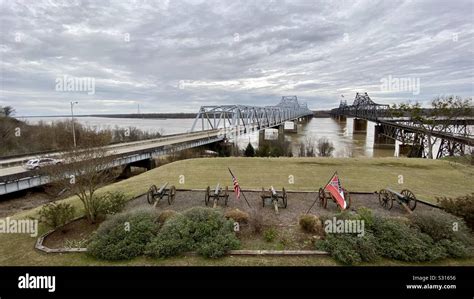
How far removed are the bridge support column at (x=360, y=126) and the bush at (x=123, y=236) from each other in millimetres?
88747

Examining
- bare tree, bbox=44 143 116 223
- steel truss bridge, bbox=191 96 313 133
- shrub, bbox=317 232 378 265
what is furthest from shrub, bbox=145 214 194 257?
steel truss bridge, bbox=191 96 313 133

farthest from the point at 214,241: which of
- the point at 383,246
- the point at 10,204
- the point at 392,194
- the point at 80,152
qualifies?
the point at 10,204

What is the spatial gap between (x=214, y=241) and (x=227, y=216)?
5.25 ft

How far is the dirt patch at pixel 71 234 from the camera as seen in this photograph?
7017 mm

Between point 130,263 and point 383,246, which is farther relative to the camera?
point 383,246

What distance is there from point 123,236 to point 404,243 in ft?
25.9

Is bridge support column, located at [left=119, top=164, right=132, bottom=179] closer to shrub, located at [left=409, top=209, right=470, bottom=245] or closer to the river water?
the river water

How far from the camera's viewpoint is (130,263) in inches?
230

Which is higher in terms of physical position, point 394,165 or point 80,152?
point 80,152

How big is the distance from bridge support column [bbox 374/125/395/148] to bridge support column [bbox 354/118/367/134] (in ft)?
66.7

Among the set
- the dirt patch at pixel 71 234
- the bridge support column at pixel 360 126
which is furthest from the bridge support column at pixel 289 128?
the dirt patch at pixel 71 234
